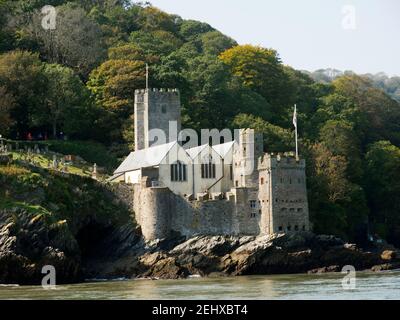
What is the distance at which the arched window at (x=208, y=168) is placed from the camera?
71.1m

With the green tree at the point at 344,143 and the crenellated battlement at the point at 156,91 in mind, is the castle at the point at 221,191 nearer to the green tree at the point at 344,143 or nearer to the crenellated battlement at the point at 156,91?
the crenellated battlement at the point at 156,91

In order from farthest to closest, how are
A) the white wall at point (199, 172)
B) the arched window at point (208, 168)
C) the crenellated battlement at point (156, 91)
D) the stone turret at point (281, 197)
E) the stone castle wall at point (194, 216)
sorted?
the crenellated battlement at point (156, 91) < the arched window at point (208, 168) < the white wall at point (199, 172) < the stone castle wall at point (194, 216) < the stone turret at point (281, 197)

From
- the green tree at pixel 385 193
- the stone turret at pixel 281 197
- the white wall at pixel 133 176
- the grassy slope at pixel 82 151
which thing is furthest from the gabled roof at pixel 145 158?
the green tree at pixel 385 193

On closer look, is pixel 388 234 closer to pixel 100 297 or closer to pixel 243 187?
pixel 243 187

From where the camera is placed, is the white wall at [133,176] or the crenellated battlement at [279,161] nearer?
the crenellated battlement at [279,161]

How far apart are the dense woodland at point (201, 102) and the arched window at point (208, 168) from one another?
786 centimetres

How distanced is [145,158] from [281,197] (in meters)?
11.1

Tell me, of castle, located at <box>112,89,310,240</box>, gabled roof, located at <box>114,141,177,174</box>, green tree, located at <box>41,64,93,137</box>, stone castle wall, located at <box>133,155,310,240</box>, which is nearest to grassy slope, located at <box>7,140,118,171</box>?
green tree, located at <box>41,64,93,137</box>

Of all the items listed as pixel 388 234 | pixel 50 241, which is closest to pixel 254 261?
pixel 50 241

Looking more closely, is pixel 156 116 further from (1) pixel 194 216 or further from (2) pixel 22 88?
(1) pixel 194 216

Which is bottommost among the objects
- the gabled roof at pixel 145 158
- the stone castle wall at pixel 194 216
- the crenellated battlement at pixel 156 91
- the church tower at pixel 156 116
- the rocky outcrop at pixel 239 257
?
the rocky outcrop at pixel 239 257

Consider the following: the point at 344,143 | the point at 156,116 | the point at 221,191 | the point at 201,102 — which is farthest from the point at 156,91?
the point at 344,143

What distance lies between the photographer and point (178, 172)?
232ft

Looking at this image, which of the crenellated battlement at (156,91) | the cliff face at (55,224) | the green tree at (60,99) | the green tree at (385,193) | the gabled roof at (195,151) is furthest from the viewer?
the green tree at (385,193)
